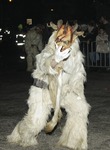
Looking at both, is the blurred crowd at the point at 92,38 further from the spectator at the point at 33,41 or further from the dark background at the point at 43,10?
the dark background at the point at 43,10

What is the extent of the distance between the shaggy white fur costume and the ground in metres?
0.31

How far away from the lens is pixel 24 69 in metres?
18.5

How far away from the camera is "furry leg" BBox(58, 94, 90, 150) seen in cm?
613

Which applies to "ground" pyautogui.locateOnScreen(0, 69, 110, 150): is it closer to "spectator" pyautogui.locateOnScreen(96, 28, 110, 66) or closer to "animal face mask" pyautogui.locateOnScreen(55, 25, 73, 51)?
"spectator" pyautogui.locateOnScreen(96, 28, 110, 66)

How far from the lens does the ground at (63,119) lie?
22.3 ft

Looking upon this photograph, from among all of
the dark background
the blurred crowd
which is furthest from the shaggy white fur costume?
the dark background

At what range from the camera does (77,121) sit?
20.2 ft

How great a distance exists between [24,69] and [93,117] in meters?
10.0

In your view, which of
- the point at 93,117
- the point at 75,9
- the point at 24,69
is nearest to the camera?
the point at 93,117

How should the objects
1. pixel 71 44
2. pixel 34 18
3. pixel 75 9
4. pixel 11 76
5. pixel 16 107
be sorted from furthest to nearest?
1. pixel 34 18
2. pixel 75 9
3. pixel 11 76
4. pixel 16 107
5. pixel 71 44

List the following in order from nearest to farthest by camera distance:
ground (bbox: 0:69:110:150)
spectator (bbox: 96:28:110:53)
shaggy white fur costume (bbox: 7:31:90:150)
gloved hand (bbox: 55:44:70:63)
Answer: gloved hand (bbox: 55:44:70:63)
shaggy white fur costume (bbox: 7:31:90:150)
ground (bbox: 0:69:110:150)
spectator (bbox: 96:28:110:53)

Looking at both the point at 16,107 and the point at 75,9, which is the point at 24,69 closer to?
the point at 16,107

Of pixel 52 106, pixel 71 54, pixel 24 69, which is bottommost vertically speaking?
pixel 24 69

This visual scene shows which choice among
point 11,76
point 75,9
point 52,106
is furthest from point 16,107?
point 75,9
